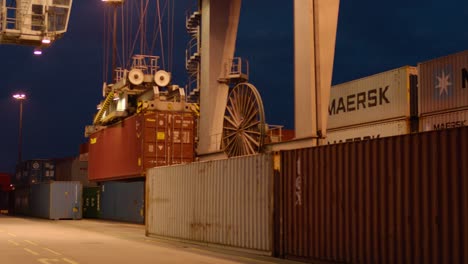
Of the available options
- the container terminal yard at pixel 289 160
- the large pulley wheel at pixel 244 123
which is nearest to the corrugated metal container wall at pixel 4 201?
the container terminal yard at pixel 289 160

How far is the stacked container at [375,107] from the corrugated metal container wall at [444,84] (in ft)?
3.72

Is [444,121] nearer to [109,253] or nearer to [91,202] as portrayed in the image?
[109,253]

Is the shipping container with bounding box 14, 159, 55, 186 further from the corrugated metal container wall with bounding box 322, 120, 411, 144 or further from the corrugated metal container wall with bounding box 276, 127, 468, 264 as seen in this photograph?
the corrugated metal container wall with bounding box 276, 127, 468, 264

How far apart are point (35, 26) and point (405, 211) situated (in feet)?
34.5

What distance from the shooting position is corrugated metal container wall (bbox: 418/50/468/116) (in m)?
24.0

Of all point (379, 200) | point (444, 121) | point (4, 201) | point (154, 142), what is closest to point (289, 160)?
point (379, 200)

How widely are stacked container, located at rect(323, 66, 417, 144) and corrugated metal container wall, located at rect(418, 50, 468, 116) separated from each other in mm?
1133

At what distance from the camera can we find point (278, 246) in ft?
56.6

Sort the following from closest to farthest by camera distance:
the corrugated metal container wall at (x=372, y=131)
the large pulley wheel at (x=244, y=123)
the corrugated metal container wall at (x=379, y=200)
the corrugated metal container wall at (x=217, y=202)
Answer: the corrugated metal container wall at (x=379, y=200), the corrugated metal container wall at (x=217, y=202), the large pulley wheel at (x=244, y=123), the corrugated metal container wall at (x=372, y=131)

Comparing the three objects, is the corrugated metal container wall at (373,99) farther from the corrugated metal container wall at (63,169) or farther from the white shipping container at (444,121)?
the corrugated metal container wall at (63,169)

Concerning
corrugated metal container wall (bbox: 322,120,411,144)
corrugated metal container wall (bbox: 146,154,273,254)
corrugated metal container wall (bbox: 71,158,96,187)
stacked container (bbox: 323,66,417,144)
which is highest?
stacked container (bbox: 323,66,417,144)

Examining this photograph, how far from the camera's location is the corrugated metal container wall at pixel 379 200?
1198 cm

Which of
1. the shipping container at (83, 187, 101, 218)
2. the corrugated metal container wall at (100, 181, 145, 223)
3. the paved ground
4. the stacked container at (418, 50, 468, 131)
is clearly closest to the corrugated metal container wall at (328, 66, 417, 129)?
the stacked container at (418, 50, 468, 131)

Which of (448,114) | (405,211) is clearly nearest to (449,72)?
(448,114)
